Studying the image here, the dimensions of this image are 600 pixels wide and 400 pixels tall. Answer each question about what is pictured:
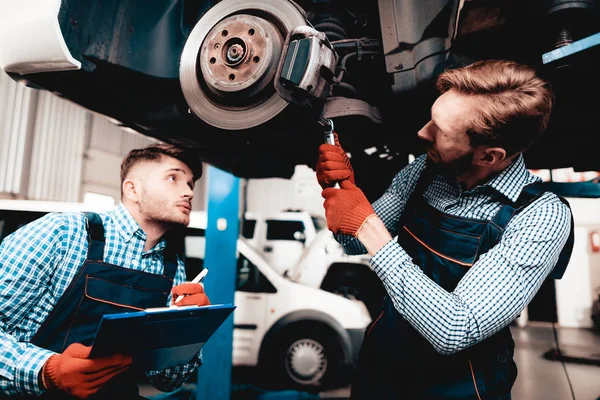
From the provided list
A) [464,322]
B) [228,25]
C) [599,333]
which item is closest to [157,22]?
[228,25]

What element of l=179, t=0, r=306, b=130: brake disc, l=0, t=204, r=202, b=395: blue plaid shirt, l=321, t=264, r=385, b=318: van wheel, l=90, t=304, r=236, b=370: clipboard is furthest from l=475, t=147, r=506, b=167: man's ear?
l=321, t=264, r=385, b=318: van wheel

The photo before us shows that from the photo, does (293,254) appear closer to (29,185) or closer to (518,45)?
(29,185)

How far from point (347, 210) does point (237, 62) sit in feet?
1.51

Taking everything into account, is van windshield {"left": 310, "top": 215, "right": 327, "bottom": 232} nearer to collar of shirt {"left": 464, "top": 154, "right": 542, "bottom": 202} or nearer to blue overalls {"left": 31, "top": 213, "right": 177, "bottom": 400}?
blue overalls {"left": 31, "top": 213, "right": 177, "bottom": 400}

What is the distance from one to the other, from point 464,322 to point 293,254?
12.1ft

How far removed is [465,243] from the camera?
2.81 feet

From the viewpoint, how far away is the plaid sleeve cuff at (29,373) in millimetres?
846

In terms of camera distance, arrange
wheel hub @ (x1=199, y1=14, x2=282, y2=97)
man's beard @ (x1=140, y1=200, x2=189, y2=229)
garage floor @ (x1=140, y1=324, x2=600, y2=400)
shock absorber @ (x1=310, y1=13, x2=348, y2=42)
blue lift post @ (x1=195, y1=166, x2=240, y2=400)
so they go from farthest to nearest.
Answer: garage floor @ (x1=140, y1=324, x2=600, y2=400) < blue lift post @ (x1=195, y1=166, x2=240, y2=400) < man's beard @ (x1=140, y1=200, x2=189, y2=229) < shock absorber @ (x1=310, y1=13, x2=348, y2=42) < wheel hub @ (x1=199, y1=14, x2=282, y2=97)

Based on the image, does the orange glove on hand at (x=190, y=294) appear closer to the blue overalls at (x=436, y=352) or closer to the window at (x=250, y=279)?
the blue overalls at (x=436, y=352)

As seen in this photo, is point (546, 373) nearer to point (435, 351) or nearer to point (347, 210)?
point (435, 351)

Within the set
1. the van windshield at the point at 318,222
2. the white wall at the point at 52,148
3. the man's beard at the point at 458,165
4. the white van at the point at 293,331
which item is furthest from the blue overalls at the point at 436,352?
the white wall at the point at 52,148

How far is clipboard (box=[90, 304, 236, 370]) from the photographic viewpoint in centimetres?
69

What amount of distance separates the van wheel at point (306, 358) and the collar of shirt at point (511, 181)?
2.41 metres

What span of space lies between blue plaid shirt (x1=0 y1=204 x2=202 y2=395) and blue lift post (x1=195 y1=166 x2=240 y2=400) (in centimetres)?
90
